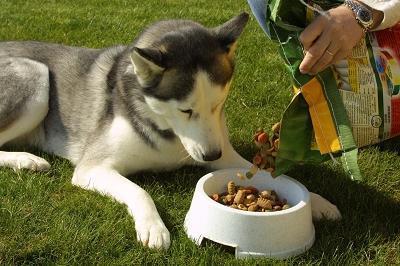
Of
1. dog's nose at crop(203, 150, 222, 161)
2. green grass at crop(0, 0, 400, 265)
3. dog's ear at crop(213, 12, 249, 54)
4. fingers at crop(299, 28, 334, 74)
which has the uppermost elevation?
fingers at crop(299, 28, 334, 74)

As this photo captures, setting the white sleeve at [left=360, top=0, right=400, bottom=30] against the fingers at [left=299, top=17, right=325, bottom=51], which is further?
the white sleeve at [left=360, top=0, right=400, bottom=30]

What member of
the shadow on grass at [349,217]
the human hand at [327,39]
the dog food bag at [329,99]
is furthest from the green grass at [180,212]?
the human hand at [327,39]

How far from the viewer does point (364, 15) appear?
2771mm

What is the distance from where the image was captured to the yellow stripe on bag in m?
2.72

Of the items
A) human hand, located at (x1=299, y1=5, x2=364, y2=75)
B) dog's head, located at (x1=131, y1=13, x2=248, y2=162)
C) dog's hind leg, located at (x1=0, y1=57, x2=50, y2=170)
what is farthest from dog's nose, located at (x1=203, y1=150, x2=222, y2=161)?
dog's hind leg, located at (x1=0, y1=57, x2=50, y2=170)

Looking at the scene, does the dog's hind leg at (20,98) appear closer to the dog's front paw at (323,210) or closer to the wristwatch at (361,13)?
the dog's front paw at (323,210)

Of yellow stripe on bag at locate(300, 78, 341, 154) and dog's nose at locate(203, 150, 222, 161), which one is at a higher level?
yellow stripe on bag at locate(300, 78, 341, 154)

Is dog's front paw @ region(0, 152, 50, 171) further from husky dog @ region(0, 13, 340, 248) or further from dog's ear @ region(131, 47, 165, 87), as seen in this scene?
dog's ear @ region(131, 47, 165, 87)

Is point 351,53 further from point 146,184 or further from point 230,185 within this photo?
point 146,184

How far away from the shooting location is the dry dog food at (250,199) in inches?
103

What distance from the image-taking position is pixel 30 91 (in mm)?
3594

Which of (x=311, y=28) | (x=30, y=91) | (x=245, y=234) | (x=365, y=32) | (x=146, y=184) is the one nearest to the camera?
(x=245, y=234)

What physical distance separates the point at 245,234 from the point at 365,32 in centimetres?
114

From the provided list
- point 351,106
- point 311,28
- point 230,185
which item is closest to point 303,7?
point 311,28
